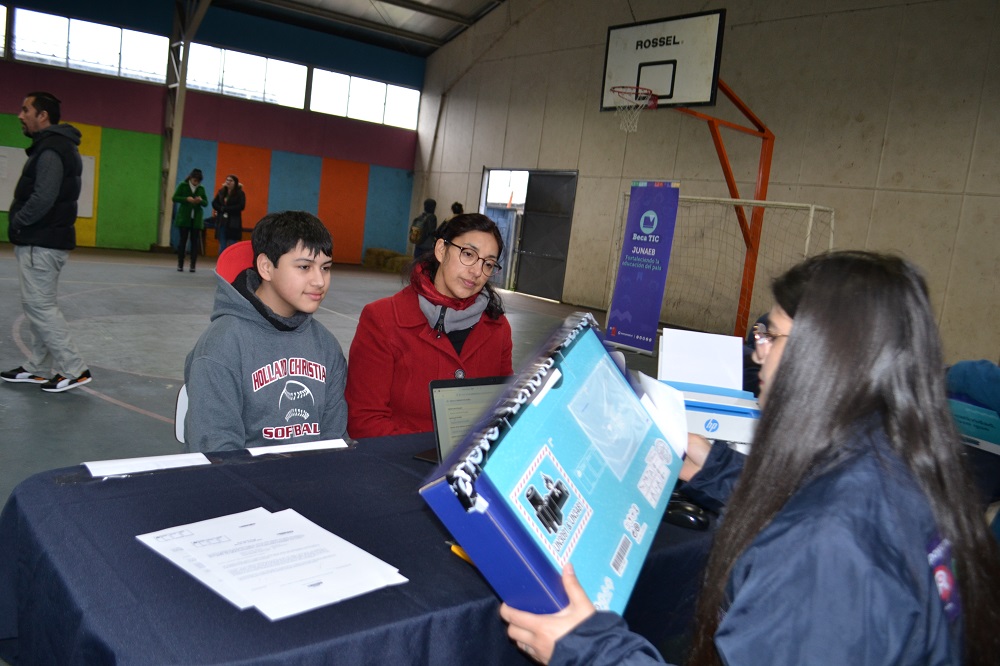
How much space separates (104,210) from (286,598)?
14229 mm

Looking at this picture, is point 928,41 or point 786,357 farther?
point 928,41

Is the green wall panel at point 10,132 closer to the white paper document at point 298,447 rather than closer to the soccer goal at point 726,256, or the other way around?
the soccer goal at point 726,256

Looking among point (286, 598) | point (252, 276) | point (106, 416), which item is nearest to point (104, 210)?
point (106, 416)

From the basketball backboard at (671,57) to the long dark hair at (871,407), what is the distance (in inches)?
306

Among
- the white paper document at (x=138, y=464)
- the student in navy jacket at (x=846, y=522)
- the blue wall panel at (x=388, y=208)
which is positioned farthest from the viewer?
the blue wall panel at (x=388, y=208)

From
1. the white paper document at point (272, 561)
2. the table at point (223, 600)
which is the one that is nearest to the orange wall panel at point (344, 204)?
the table at point (223, 600)

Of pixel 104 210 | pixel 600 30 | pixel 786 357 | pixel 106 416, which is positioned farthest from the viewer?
pixel 104 210

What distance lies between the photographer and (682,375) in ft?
7.12

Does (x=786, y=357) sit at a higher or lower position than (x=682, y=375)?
higher

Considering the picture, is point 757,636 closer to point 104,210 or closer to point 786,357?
point 786,357

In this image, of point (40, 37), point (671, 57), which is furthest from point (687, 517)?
point (40, 37)

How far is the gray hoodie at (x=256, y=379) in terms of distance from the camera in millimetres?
1917

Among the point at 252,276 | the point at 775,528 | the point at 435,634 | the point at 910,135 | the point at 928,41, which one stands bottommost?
the point at 435,634

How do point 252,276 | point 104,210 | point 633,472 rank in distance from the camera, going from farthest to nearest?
point 104,210 < point 252,276 < point 633,472
